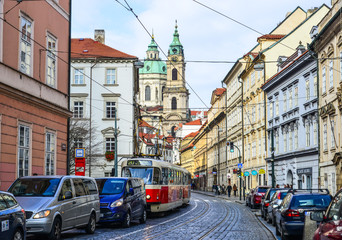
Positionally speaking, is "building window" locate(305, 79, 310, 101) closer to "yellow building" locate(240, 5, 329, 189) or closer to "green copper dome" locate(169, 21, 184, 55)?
"yellow building" locate(240, 5, 329, 189)

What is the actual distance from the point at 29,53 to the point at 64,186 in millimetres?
9396

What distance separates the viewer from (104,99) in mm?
58000

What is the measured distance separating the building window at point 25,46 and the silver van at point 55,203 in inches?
279

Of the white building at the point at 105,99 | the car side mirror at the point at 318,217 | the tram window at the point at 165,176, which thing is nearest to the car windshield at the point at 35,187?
the car side mirror at the point at 318,217

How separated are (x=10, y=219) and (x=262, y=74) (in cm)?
4361

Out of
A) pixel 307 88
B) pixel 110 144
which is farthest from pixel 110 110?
pixel 307 88

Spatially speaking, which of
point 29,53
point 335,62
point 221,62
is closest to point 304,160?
point 335,62

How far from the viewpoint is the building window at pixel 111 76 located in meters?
58.4

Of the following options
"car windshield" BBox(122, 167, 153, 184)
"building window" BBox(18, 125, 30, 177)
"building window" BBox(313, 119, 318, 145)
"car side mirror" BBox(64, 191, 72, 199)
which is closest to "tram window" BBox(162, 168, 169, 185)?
"car windshield" BBox(122, 167, 153, 184)

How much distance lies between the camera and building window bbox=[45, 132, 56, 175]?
25.7 meters

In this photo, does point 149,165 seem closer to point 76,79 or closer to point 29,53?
point 29,53

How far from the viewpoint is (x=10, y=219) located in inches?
468

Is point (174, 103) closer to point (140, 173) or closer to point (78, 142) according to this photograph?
point (78, 142)

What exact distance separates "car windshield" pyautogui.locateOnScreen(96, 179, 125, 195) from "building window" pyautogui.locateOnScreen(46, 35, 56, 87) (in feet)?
21.5
